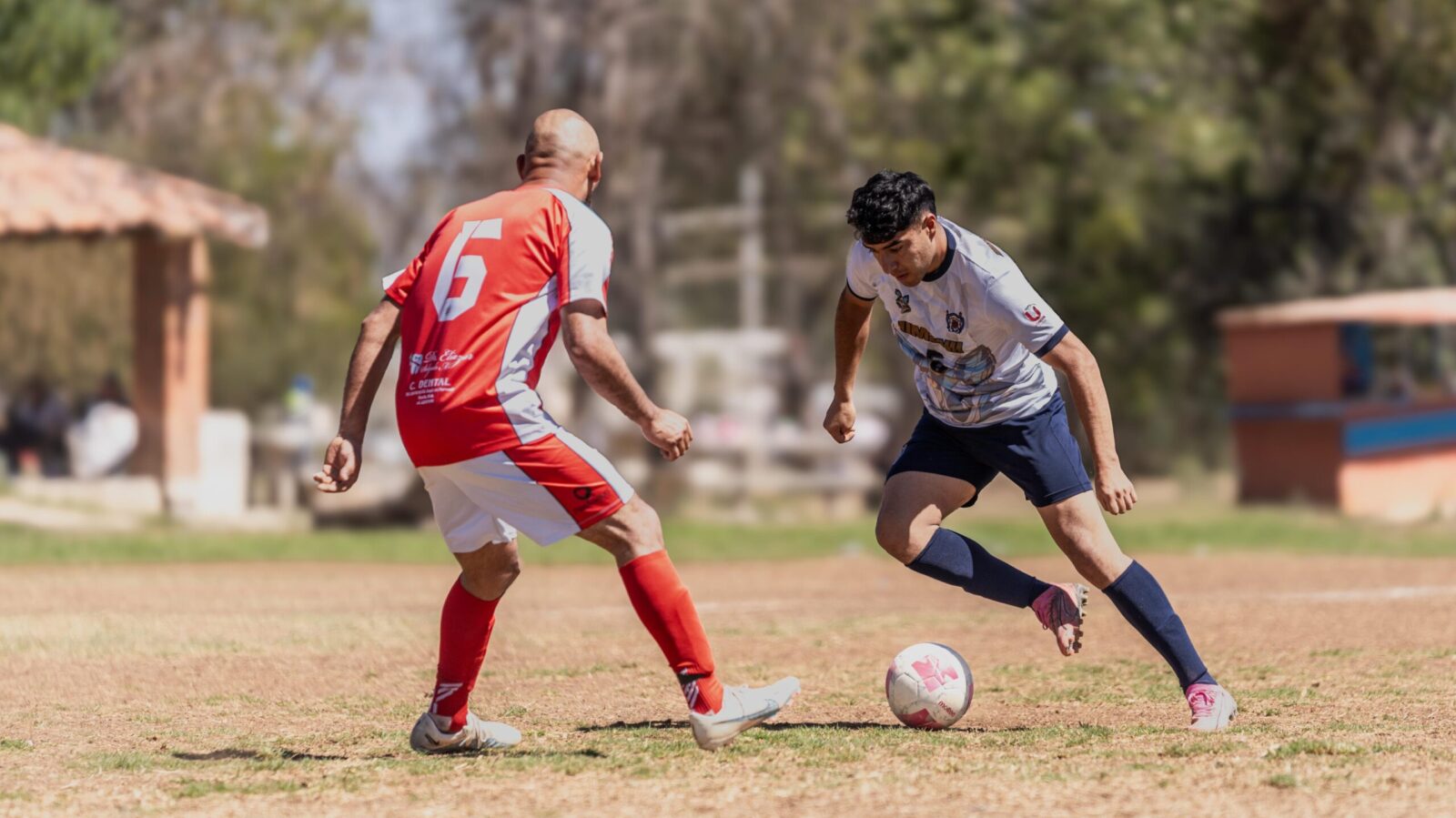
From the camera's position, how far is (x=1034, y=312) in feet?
20.3

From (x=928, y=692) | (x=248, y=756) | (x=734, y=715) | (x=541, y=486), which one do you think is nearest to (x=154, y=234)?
(x=248, y=756)

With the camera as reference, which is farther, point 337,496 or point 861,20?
point 861,20

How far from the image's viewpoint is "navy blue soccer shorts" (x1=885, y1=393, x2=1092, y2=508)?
653cm

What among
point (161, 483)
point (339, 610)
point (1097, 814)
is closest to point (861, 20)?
point (161, 483)

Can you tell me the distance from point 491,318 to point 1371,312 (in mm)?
17254

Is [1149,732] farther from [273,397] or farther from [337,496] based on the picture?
[273,397]

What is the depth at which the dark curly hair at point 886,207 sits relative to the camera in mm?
6125

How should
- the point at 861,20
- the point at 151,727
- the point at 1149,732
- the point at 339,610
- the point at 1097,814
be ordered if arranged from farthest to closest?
the point at 861,20, the point at 339,610, the point at 151,727, the point at 1149,732, the point at 1097,814

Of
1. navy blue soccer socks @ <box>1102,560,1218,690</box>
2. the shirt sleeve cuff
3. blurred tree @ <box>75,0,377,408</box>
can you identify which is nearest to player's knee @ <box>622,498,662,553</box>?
the shirt sleeve cuff

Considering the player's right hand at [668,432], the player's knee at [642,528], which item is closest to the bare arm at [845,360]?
the player's knee at [642,528]

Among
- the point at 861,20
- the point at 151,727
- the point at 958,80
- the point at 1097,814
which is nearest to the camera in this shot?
the point at 1097,814

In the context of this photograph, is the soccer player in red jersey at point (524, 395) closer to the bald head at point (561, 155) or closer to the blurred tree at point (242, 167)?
the bald head at point (561, 155)

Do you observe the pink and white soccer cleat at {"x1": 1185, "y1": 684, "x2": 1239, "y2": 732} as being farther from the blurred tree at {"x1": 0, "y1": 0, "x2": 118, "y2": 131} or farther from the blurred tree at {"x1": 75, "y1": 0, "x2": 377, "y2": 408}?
the blurred tree at {"x1": 75, "y1": 0, "x2": 377, "y2": 408}

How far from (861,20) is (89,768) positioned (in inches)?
1152
